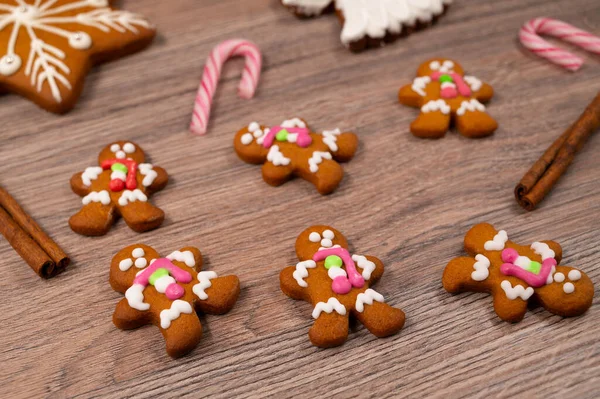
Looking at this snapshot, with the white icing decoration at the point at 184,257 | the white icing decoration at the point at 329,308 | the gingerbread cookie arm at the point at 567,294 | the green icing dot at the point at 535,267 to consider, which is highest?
the white icing decoration at the point at 184,257

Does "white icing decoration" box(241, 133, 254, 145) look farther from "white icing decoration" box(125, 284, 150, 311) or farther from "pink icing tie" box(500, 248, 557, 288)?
"pink icing tie" box(500, 248, 557, 288)

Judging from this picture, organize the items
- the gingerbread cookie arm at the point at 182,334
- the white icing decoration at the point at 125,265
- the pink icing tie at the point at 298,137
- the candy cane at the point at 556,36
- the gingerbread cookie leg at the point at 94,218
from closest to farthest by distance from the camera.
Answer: the gingerbread cookie arm at the point at 182,334
the white icing decoration at the point at 125,265
the gingerbread cookie leg at the point at 94,218
the pink icing tie at the point at 298,137
the candy cane at the point at 556,36

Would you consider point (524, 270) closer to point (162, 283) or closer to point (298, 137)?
point (298, 137)

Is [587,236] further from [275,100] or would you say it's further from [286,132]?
[275,100]

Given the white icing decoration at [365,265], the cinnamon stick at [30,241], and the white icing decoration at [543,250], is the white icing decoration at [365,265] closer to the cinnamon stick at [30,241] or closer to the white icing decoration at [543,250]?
the white icing decoration at [543,250]

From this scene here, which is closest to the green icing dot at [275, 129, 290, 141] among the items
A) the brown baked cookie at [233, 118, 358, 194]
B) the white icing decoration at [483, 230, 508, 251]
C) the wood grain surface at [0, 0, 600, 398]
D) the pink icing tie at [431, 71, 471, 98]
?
the brown baked cookie at [233, 118, 358, 194]


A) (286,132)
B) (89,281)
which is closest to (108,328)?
(89,281)

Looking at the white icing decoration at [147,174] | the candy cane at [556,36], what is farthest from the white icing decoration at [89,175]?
the candy cane at [556,36]
